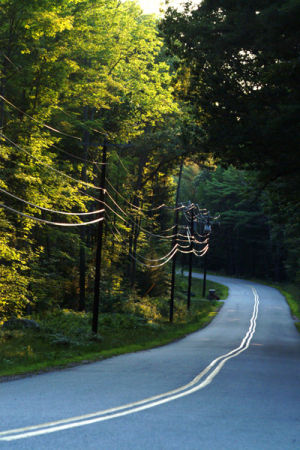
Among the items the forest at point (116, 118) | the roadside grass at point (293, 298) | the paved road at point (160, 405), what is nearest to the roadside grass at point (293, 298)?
the roadside grass at point (293, 298)

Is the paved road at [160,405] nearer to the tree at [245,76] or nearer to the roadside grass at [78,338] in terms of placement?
the roadside grass at [78,338]

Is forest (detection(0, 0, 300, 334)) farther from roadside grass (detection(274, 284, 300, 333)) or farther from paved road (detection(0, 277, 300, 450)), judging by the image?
roadside grass (detection(274, 284, 300, 333))

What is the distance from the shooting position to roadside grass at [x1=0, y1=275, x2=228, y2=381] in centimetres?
1570

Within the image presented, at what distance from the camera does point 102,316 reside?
27500 mm

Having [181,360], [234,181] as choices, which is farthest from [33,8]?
[234,181]

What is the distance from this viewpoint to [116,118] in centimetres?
3509

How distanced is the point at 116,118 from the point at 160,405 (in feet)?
91.3

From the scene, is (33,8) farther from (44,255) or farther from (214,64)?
A: (44,255)

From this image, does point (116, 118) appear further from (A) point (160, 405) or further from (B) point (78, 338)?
(A) point (160, 405)

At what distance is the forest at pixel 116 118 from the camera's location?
17.5m

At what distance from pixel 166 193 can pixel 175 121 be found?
1735cm

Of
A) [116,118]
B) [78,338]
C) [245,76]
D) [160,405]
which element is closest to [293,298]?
[116,118]

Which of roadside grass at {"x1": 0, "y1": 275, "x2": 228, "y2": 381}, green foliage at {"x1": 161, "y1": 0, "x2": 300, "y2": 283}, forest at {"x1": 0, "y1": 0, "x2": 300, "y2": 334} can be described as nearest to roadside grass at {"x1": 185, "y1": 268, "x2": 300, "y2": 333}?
forest at {"x1": 0, "y1": 0, "x2": 300, "y2": 334}

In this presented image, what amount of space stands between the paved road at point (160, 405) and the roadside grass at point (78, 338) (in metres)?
1.01
